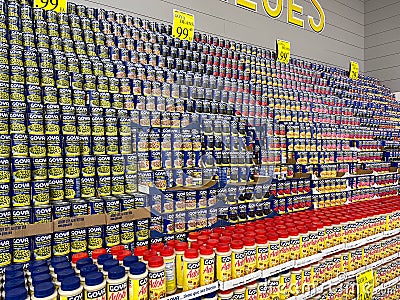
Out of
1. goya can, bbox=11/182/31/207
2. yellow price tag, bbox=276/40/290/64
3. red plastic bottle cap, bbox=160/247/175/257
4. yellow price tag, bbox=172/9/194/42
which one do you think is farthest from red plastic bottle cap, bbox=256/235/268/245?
yellow price tag, bbox=276/40/290/64

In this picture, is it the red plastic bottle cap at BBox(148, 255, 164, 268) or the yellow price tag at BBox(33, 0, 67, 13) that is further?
the yellow price tag at BBox(33, 0, 67, 13)

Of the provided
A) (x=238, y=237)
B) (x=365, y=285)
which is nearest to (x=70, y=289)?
(x=238, y=237)

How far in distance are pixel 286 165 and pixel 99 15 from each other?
7.44ft

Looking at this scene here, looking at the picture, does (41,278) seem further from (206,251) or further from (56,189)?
(56,189)

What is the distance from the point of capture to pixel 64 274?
118cm

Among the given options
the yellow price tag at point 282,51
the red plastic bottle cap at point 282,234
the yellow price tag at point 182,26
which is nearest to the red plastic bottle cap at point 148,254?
the red plastic bottle cap at point 282,234

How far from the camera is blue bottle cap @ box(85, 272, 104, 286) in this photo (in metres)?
1.15

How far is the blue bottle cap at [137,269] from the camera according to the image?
1.25 metres

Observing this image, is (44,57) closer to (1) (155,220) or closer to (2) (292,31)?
(1) (155,220)

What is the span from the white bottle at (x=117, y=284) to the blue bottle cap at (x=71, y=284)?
11cm

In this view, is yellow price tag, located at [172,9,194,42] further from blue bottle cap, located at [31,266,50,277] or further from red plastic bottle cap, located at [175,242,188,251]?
blue bottle cap, located at [31,266,50,277]

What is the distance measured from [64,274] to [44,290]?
107 mm

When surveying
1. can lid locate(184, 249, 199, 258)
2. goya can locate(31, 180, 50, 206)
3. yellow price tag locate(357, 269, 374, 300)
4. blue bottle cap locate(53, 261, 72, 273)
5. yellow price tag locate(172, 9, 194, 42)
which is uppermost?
yellow price tag locate(172, 9, 194, 42)

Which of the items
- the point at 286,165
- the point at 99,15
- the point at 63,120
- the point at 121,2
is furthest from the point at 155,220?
the point at 121,2
